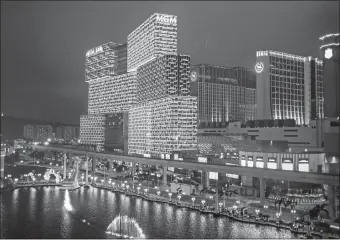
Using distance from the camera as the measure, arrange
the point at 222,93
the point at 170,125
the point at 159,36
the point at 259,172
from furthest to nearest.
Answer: the point at 222,93, the point at 159,36, the point at 170,125, the point at 259,172

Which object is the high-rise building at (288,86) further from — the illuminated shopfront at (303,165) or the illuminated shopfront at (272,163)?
the illuminated shopfront at (303,165)

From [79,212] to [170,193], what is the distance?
15360mm

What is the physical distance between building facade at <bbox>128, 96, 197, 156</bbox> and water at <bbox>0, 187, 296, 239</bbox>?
37.2 meters

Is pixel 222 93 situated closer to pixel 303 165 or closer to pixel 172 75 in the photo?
pixel 172 75

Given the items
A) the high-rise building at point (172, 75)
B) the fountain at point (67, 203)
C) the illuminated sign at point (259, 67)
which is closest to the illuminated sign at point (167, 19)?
the high-rise building at point (172, 75)

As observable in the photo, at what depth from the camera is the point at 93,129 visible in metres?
148

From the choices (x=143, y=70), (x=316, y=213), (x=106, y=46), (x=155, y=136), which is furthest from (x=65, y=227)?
(x=106, y=46)

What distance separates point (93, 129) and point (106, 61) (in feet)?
95.3

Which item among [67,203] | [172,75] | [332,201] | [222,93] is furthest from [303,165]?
[222,93]

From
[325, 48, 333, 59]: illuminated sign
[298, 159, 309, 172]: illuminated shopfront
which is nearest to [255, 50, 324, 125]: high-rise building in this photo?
[325, 48, 333, 59]: illuminated sign

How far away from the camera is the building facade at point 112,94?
5177 inches

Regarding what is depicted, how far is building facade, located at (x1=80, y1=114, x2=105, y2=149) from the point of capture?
142125mm

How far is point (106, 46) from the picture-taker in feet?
480

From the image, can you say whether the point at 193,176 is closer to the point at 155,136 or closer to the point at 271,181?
the point at 271,181
